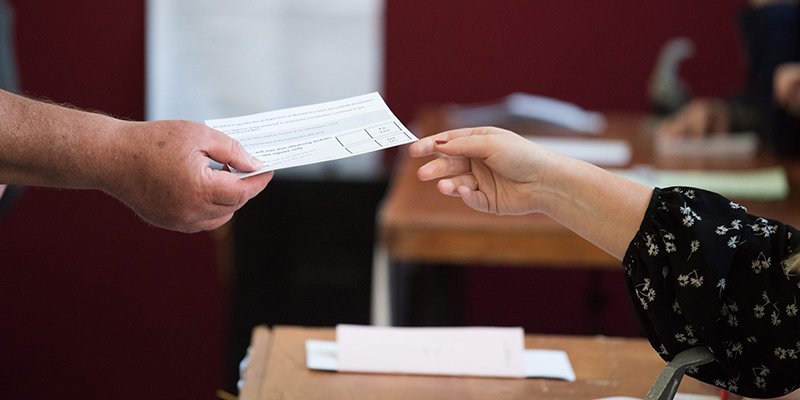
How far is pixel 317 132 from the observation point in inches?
31.3

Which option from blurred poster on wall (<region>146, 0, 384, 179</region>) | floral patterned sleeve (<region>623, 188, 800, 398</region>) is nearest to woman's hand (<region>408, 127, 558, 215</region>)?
floral patterned sleeve (<region>623, 188, 800, 398</region>)

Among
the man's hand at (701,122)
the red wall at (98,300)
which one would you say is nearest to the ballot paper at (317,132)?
the man's hand at (701,122)

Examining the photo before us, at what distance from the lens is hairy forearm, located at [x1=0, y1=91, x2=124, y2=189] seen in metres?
0.77

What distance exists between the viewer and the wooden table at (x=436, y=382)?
0.88m

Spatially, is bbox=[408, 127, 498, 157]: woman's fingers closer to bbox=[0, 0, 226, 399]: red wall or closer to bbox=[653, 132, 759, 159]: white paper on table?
bbox=[653, 132, 759, 159]: white paper on table

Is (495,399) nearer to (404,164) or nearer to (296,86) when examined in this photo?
(404,164)

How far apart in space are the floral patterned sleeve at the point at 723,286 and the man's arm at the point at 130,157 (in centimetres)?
43

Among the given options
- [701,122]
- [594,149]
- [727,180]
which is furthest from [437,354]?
[701,122]

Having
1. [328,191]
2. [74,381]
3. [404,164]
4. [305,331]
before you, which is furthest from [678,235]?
[74,381]

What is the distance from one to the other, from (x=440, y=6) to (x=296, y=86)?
605mm

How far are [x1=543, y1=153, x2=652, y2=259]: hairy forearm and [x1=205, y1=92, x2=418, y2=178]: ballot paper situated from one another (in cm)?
18

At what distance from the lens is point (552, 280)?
2838mm

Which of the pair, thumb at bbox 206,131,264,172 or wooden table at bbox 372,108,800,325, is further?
wooden table at bbox 372,108,800,325

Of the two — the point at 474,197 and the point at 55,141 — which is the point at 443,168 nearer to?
the point at 474,197
